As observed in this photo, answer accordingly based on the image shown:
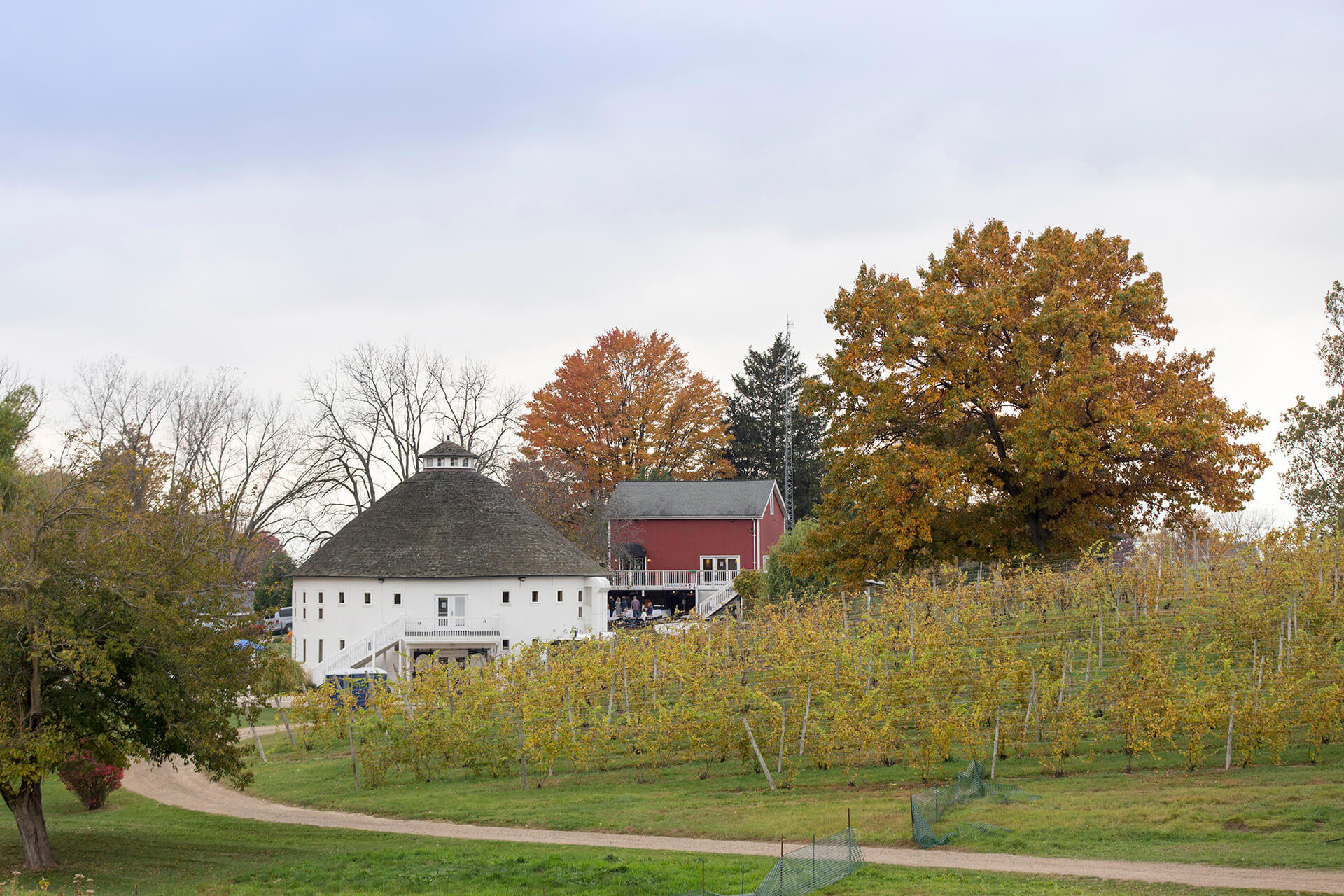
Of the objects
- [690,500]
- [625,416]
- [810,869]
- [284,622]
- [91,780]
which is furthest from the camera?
[625,416]

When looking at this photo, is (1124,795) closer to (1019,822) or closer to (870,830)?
(1019,822)

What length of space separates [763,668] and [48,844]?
12614mm

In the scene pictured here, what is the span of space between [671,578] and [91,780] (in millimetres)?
32659

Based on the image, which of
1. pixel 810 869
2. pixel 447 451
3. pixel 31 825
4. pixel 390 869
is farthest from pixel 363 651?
pixel 810 869

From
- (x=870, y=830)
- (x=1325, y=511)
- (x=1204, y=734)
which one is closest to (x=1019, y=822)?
(x=870, y=830)

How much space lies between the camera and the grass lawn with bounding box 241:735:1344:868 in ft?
42.2

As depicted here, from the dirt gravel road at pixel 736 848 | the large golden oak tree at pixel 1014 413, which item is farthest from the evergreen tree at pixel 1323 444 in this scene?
the dirt gravel road at pixel 736 848

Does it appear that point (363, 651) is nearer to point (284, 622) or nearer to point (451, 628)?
point (451, 628)

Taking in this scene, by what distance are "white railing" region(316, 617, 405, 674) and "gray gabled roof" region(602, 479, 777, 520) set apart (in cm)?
1750

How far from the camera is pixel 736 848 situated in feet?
46.3

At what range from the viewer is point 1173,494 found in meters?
27.1

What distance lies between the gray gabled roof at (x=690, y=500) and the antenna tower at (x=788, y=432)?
151 inches

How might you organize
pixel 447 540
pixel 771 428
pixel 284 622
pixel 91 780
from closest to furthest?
1. pixel 91 780
2. pixel 447 540
3. pixel 284 622
4. pixel 771 428

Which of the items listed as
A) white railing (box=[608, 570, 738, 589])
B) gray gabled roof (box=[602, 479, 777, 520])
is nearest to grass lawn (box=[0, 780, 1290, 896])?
white railing (box=[608, 570, 738, 589])
